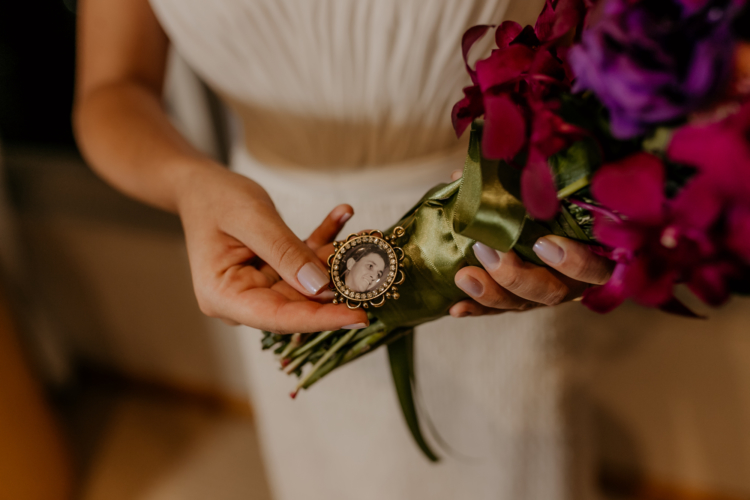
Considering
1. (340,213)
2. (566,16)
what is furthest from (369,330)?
(566,16)

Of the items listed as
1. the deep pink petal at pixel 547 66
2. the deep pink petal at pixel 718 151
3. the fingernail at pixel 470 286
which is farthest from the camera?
the fingernail at pixel 470 286

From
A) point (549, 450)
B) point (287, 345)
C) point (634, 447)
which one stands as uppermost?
point (287, 345)

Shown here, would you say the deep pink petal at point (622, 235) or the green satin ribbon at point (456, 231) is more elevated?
the deep pink petal at point (622, 235)

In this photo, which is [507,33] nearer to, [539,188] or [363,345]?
[539,188]

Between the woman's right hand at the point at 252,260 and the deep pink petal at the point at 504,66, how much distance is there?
208mm

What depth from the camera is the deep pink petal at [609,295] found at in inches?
13.9

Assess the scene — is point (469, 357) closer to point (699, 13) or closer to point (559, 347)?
point (559, 347)

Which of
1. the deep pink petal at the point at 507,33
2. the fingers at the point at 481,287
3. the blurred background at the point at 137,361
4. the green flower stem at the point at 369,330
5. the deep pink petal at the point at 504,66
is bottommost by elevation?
the blurred background at the point at 137,361

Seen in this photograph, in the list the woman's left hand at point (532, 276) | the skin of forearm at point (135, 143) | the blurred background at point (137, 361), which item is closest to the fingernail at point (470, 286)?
the woman's left hand at point (532, 276)

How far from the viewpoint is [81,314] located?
1.80 meters

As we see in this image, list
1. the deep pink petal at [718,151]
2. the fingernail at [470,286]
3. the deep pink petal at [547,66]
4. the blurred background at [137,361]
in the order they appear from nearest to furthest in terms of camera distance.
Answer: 1. the deep pink petal at [718,151]
2. the deep pink petal at [547,66]
3. the fingernail at [470,286]
4. the blurred background at [137,361]

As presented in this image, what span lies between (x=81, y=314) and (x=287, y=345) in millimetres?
1545

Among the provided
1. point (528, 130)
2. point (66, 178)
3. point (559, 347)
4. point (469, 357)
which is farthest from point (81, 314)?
point (528, 130)

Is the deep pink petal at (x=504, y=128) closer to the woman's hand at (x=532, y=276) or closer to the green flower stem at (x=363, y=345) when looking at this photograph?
the woman's hand at (x=532, y=276)
